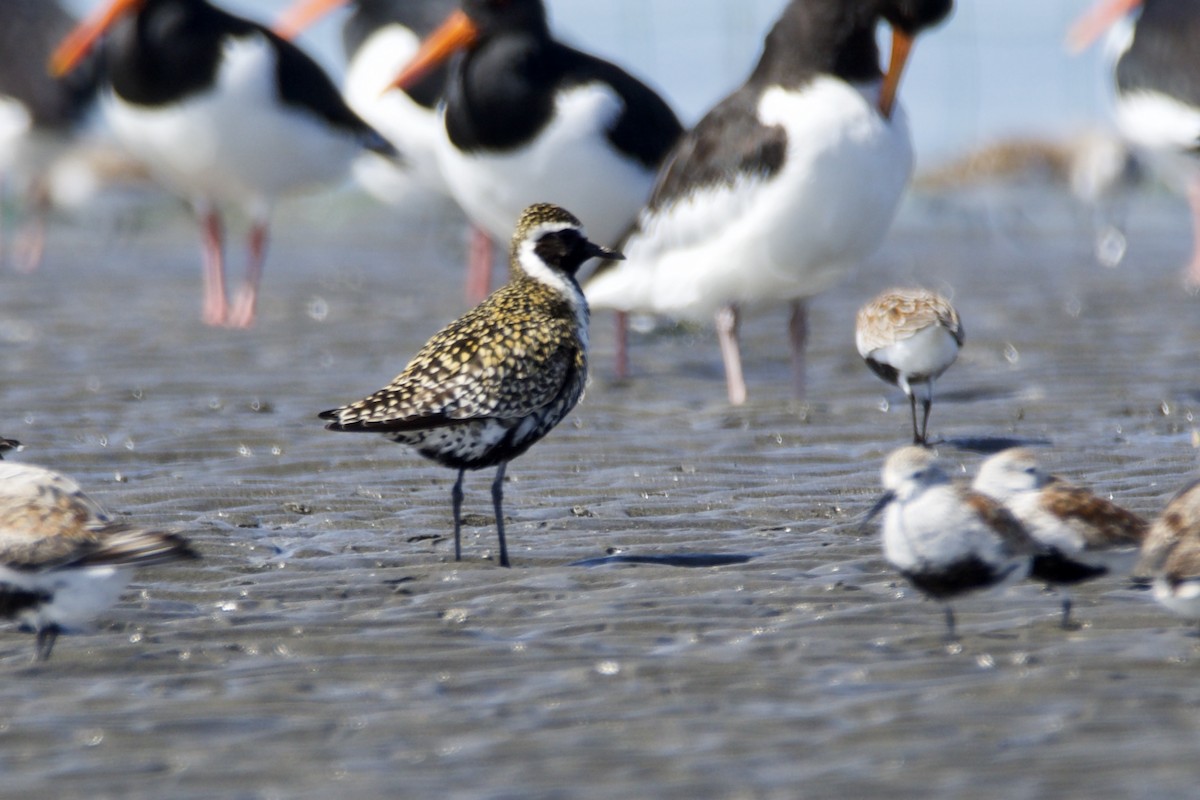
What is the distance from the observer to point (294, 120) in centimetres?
1171

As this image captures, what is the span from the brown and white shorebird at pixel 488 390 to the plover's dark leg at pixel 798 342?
2.63 m

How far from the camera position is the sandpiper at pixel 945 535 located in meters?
4.19

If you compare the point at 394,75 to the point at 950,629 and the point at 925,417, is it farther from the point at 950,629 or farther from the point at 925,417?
the point at 950,629

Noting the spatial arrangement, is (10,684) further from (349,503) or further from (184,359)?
(184,359)

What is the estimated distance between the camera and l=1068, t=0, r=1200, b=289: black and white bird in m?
11.8

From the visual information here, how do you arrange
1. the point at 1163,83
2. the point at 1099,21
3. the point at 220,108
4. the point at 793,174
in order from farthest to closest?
the point at 1099,21 → the point at 1163,83 → the point at 220,108 → the point at 793,174

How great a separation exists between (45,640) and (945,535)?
2.21 m

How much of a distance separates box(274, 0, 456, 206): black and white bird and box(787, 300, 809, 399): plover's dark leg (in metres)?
4.21

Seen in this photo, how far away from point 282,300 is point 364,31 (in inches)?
96.7

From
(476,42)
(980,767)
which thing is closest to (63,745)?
(980,767)

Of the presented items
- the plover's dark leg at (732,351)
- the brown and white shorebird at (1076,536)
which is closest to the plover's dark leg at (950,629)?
the brown and white shorebird at (1076,536)

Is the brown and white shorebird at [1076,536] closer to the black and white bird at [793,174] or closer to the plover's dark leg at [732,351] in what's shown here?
the black and white bird at [793,174]

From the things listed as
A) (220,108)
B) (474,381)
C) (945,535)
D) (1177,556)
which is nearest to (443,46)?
(220,108)

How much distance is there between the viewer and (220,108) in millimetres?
11359
